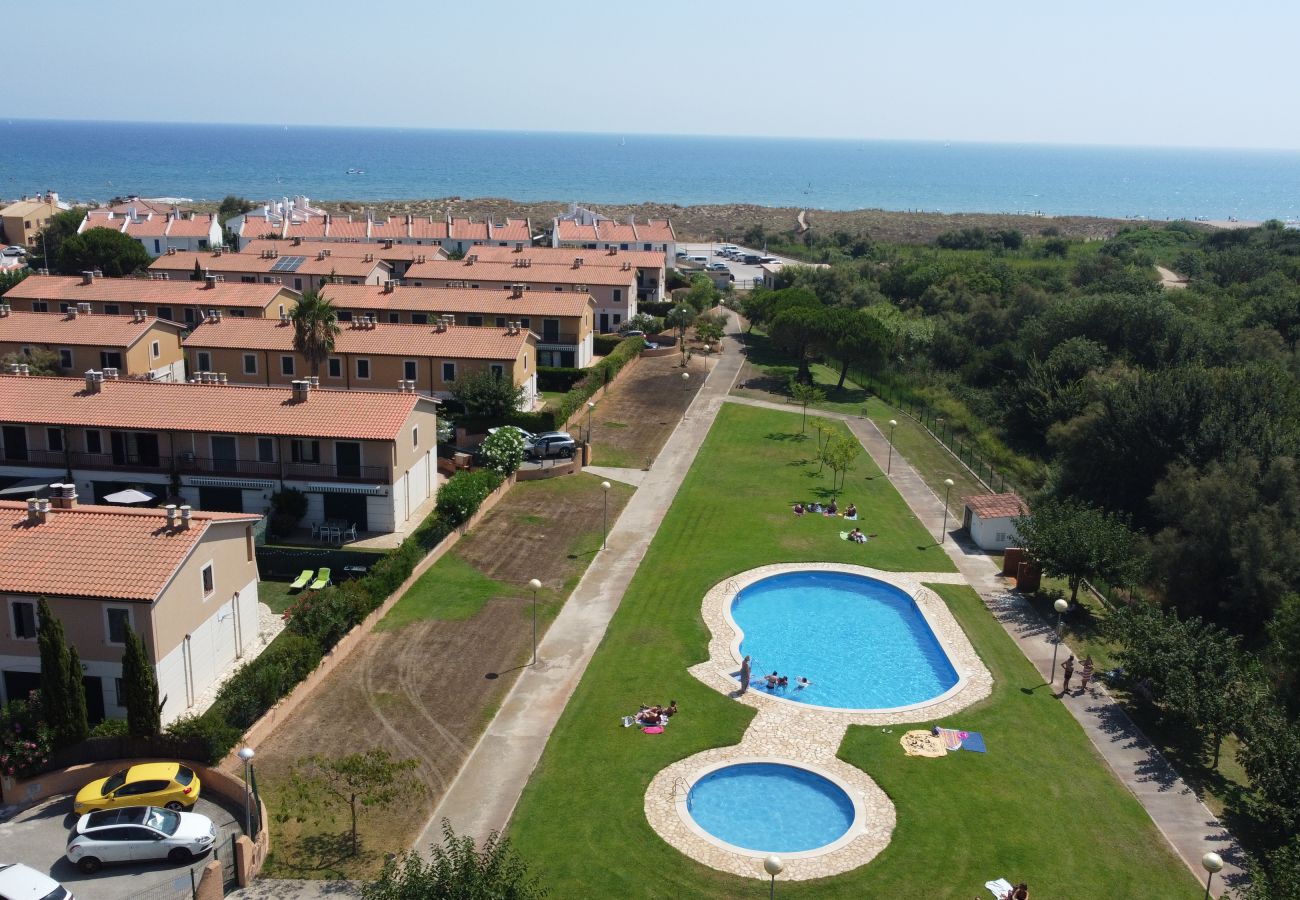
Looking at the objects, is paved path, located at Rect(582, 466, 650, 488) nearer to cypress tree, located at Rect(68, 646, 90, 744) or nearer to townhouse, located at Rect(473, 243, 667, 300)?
cypress tree, located at Rect(68, 646, 90, 744)

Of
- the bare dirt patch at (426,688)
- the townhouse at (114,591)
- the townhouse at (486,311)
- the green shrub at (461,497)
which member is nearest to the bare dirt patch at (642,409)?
the townhouse at (486,311)

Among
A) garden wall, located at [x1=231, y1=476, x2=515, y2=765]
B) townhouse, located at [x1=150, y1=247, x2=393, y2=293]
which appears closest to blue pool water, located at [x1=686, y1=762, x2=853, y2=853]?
garden wall, located at [x1=231, y1=476, x2=515, y2=765]

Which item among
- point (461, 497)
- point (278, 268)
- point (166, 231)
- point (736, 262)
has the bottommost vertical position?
point (461, 497)

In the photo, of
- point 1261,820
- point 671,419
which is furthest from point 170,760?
point 671,419

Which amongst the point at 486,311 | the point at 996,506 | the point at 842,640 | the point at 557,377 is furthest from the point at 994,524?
the point at 486,311

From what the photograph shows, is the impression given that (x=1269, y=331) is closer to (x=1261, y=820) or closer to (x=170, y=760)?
(x=1261, y=820)

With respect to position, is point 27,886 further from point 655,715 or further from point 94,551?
point 655,715

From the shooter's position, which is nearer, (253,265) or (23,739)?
(23,739)
